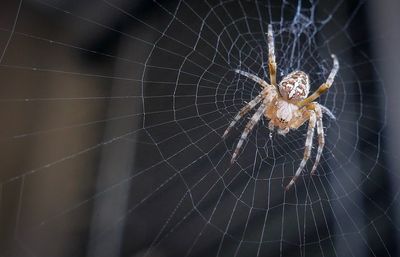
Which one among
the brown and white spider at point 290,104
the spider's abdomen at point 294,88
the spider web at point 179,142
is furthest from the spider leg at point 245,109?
the spider web at point 179,142

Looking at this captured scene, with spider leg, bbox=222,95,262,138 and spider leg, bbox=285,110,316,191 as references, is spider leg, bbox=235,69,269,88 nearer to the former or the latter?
spider leg, bbox=222,95,262,138

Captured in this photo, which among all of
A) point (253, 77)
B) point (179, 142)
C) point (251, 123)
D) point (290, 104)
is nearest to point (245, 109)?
point (251, 123)

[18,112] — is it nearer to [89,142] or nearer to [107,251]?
[89,142]

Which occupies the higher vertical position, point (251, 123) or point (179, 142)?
point (251, 123)

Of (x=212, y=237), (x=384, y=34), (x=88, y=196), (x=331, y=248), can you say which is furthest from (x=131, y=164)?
(x=384, y=34)

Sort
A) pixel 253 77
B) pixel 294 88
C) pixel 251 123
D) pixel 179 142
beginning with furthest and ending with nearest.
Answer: pixel 179 142
pixel 294 88
pixel 253 77
pixel 251 123

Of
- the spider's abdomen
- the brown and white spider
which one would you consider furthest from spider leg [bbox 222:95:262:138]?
the spider's abdomen

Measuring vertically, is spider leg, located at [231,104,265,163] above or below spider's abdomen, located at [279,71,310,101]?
below

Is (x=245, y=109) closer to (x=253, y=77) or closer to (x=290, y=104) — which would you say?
(x=253, y=77)
